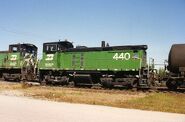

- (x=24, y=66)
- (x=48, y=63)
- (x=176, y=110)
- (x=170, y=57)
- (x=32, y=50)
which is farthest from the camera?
(x=32, y=50)

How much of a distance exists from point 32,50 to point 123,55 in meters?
11.9

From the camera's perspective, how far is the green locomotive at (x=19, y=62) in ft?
91.5

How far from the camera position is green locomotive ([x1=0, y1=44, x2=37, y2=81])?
91.5ft

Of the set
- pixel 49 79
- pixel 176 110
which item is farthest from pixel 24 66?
pixel 176 110

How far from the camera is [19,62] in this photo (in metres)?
29.2

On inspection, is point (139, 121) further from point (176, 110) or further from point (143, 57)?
point (143, 57)

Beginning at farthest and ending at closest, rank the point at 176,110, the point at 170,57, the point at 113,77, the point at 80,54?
the point at 80,54, the point at 113,77, the point at 170,57, the point at 176,110

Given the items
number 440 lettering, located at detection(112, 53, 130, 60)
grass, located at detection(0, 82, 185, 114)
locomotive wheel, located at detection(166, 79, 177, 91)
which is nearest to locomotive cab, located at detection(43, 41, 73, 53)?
number 440 lettering, located at detection(112, 53, 130, 60)

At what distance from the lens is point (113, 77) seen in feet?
72.6

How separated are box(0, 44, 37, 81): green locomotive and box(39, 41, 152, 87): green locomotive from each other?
2205 millimetres

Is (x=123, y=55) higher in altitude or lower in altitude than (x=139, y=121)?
higher

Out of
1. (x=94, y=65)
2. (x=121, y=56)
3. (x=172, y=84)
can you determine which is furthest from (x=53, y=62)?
(x=172, y=84)

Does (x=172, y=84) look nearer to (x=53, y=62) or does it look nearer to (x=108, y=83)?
(x=108, y=83)

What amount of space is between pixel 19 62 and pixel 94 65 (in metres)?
9.46
